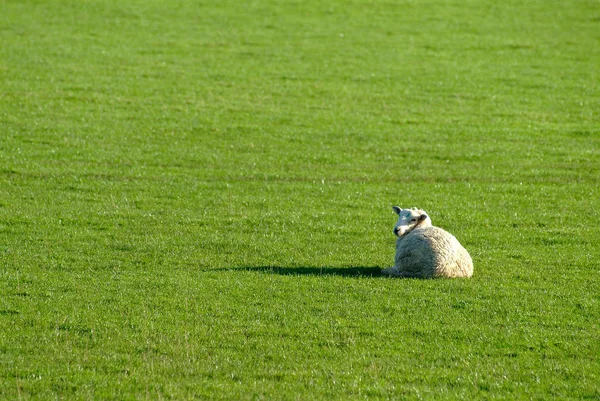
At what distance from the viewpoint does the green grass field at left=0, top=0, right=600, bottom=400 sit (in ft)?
43.2

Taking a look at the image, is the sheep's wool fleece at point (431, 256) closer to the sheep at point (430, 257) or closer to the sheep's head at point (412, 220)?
the sheep at point (430, 257)

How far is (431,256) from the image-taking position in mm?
17188

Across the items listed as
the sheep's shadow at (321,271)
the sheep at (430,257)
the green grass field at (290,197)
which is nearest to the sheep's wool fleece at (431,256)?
the sheep at (430,257)

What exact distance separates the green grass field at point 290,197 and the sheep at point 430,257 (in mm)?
344

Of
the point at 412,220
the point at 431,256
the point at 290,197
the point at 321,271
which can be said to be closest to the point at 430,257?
the point at 431,256

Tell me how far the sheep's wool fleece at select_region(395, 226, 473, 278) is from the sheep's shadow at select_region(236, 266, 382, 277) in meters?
0.73

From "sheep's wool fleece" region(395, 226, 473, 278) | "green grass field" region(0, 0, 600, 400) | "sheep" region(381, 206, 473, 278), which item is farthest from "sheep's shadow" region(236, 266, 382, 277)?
"sheep's wool fleece" region(395, 226, 473, 278)

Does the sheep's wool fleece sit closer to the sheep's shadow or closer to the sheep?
the sheep

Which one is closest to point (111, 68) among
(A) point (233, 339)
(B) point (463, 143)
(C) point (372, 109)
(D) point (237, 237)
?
(C) point (372, 109)

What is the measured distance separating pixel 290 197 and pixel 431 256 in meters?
8.72

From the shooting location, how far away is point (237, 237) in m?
21.0

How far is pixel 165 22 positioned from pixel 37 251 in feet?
111

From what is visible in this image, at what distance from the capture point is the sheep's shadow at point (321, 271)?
17884mm

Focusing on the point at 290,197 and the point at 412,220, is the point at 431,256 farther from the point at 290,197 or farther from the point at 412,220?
the point at 290,197
